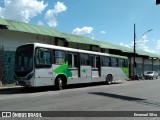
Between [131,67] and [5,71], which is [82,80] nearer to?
[5,71]

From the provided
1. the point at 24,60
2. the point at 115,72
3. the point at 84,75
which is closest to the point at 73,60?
the point at 84,75

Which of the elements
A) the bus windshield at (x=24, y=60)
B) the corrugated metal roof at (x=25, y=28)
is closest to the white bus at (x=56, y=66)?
the bus windshield at (x=24, y=60)

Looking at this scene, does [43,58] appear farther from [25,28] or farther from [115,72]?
[115,72]

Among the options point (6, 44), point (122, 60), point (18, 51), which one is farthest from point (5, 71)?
point (122, 60)

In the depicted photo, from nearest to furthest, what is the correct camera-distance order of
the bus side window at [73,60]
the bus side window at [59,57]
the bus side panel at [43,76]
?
the bus side panel at [43,76] → the bus side window at [59,57] → the bus side window at [73,60]

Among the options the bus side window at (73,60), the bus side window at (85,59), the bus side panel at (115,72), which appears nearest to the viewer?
the bus side window at (73,60)

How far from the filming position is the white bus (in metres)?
17.3

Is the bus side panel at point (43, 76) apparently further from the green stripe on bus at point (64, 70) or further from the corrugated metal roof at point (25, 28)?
the corrugated metal roof at point (25, 28)

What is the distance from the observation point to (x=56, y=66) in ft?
62.2

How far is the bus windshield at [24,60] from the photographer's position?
17.3 m

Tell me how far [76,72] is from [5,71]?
20.6ft

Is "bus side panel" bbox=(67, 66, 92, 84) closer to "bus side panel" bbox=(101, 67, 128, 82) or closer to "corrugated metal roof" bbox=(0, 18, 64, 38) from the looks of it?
"bus side panel" bbox=(101, 67, 128, 82)

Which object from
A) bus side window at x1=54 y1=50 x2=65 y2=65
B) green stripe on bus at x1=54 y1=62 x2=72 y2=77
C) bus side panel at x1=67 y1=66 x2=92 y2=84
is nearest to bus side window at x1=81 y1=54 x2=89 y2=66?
bus side panel at x1=67 y1=66 x2=92 y2=84

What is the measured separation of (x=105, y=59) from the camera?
25.4 m
